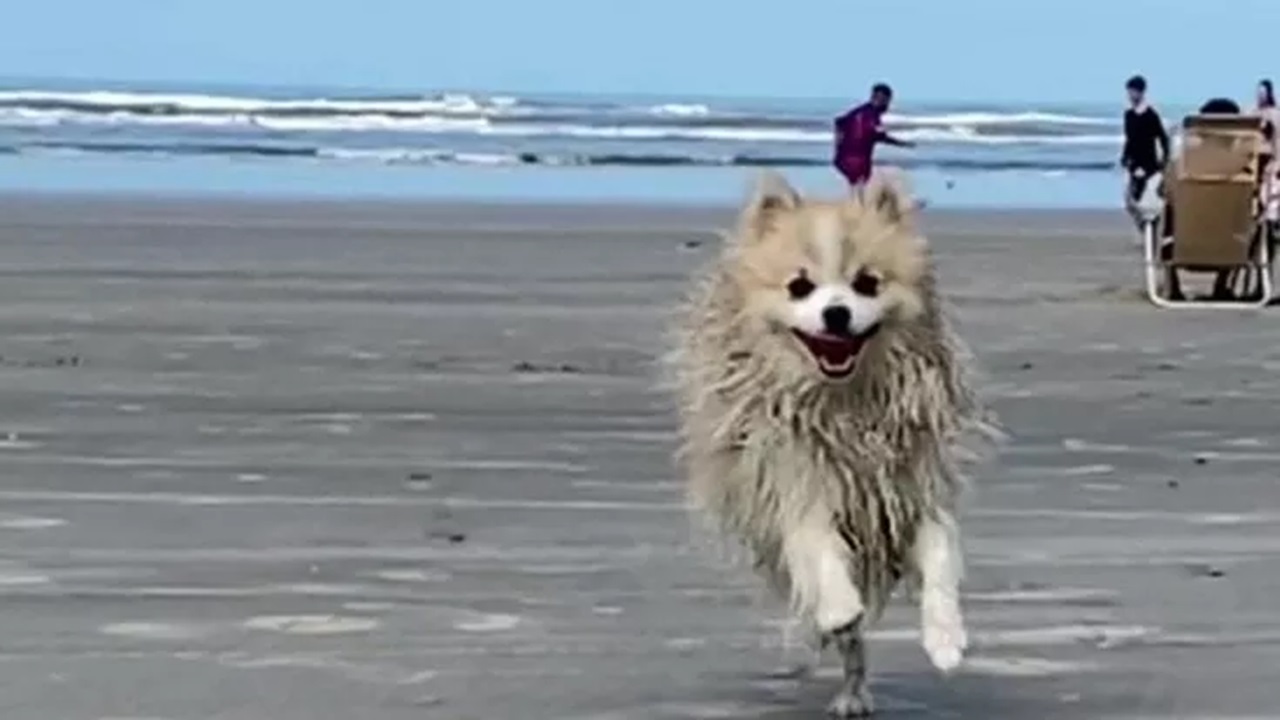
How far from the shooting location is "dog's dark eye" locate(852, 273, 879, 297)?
6828mm

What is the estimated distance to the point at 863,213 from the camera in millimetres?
6914

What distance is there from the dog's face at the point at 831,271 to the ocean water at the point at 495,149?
20328 mm

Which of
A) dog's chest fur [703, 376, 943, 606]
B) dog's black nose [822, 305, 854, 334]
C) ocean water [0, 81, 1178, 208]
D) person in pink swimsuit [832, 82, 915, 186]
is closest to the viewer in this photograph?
dog's black nose [822, 305, 854, 334]

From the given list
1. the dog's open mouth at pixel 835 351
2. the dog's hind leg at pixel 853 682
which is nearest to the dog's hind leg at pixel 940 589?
the dog's hind leg at pixel 853 682

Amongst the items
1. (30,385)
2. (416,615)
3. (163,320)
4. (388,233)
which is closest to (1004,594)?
(416,615)

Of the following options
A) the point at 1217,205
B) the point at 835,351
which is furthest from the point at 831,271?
the point at 1217,205

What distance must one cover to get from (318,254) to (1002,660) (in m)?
18.6

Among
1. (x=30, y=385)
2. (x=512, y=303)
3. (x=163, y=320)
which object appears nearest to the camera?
(x=30, y=385)

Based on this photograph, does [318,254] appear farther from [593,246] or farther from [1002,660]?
[1002,660]

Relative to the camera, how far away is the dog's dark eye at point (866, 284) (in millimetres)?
6828

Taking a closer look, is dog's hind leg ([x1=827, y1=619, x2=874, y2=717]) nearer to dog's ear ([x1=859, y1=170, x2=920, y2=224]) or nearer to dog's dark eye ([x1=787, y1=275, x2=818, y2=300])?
dog's dark eye ([x1=787, y1=275, x2=818, y2=300])

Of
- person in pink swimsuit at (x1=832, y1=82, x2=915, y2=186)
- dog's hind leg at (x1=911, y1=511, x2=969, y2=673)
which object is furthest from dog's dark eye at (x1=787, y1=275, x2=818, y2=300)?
person in pink swimsuit at (x1=832, y1=82, x2=915, y2=186)

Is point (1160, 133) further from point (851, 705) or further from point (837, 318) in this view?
point (837, 318)

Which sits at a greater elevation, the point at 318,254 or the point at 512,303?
the point at 318,254
